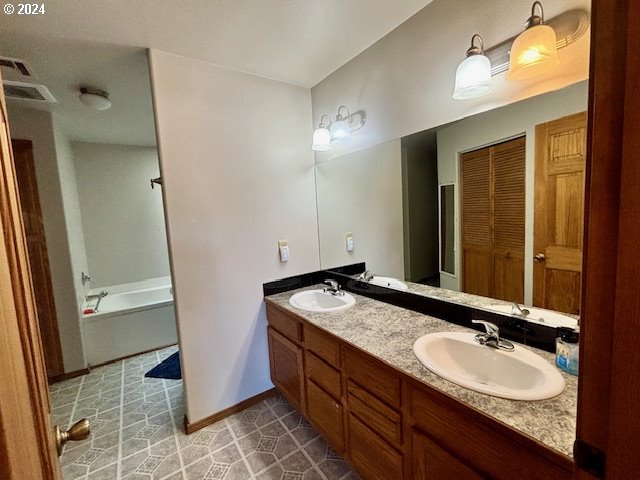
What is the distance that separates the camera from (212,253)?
201cm

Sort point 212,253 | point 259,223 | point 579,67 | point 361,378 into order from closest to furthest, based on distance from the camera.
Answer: point 579,67 < point 361,378 < point 212,253 < point 259,223

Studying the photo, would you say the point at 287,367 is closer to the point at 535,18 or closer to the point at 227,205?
the point at 227,205

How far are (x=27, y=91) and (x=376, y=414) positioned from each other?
3086mm

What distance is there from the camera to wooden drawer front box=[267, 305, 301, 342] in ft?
6.04

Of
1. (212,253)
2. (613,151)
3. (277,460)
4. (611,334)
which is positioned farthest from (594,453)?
(212,253)

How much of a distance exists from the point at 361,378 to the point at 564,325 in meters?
0.85

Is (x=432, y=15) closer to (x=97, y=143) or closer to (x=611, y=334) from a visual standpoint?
(x=611, y=334)

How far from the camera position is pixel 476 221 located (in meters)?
1.44

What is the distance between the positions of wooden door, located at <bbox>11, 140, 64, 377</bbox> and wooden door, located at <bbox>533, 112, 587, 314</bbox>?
3611 millimetres

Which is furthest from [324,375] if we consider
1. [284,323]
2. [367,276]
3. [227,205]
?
[227,205]

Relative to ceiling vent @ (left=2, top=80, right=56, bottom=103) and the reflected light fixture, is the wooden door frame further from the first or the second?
ceiling vent @ (left=2, top=80, right=56, bottom=103)

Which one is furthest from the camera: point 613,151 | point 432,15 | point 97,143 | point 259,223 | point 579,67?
point 97,143

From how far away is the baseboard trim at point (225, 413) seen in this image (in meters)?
1.97

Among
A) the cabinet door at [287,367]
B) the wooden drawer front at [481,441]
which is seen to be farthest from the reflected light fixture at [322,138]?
the wooden drawer front at [481,441]
